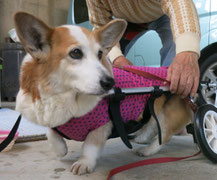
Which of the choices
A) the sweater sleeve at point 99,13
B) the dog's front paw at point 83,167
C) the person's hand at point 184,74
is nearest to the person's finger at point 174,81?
the person's hand at point 184,74

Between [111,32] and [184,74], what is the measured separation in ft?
1.24

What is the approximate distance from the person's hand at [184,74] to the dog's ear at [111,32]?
29 centimetres

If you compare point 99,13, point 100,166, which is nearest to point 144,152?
point 100,166

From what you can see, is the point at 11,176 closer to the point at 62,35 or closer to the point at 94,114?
the point at 94,114

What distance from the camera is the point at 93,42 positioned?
3.16 feet

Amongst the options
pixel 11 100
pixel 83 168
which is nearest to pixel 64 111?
pixel 83 168

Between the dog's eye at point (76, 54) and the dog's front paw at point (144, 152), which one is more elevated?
the dog's eye at point (76, 54)

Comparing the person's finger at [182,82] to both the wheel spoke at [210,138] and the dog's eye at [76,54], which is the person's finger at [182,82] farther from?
the dog's eye at [76,54]

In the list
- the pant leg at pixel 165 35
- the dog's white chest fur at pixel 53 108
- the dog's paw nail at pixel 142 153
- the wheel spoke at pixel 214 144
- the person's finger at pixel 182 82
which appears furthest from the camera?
the pant leg at pixel 165 35

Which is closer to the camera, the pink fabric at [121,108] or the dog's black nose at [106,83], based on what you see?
the dog's black nose at [106,83]

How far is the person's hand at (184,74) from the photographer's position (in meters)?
1.04

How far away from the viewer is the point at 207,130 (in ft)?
3.75

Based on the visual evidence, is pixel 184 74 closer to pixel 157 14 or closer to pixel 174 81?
pixel 174 81

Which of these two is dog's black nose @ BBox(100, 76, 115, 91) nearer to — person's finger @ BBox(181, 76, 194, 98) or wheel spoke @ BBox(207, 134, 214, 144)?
person's finger @ BBox(181, 76, 194, 98)
